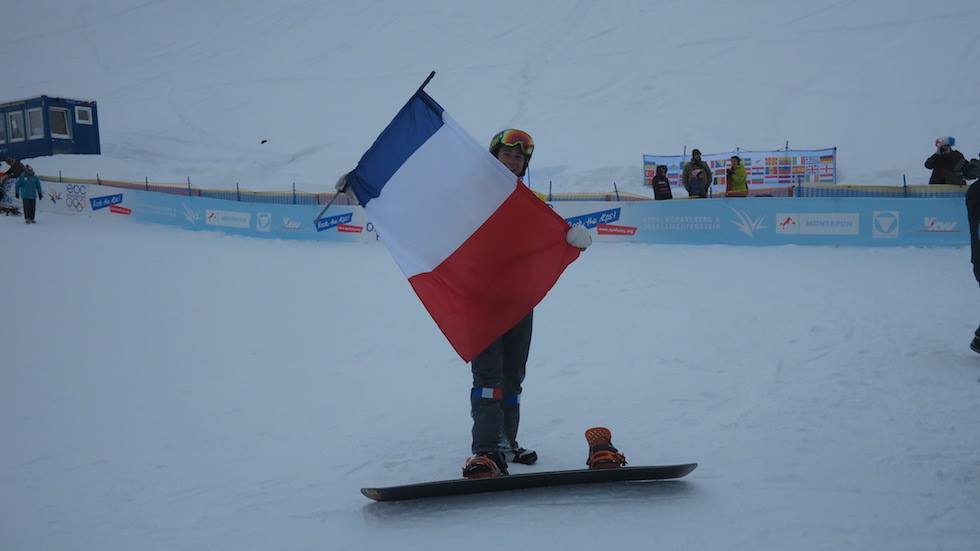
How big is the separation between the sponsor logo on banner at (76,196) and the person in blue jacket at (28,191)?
160 cm

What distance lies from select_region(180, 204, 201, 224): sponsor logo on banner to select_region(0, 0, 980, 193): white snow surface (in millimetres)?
12589

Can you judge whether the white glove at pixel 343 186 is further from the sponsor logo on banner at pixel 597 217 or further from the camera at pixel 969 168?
the sponsor logo on banner at pixel 597 217

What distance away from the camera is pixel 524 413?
528 cm

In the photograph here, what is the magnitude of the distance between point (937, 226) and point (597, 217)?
595cm

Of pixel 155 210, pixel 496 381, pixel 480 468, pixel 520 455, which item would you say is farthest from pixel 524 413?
pixel 155 210

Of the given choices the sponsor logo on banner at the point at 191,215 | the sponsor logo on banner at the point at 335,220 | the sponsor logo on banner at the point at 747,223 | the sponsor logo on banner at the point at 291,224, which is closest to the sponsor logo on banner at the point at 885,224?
the sponsor logo on banner at the point at 747,223

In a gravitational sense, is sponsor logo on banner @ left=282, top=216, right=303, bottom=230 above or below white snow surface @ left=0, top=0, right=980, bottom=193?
below

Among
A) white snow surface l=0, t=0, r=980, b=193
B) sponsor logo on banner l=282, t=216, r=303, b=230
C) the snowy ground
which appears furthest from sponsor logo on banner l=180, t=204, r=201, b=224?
white snow surface l=0, t=0, r=980, b=193

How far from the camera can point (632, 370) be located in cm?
629

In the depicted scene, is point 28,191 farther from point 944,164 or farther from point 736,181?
point 944,164

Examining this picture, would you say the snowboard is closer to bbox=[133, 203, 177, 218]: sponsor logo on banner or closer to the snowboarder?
the snowboarder

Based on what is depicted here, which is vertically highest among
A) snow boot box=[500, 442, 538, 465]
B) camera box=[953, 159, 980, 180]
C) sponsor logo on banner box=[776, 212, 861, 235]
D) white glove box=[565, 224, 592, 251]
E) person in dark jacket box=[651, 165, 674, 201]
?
person in dark jacket box=[651, 165, 674, 201]

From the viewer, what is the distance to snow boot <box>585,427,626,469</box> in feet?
12.5

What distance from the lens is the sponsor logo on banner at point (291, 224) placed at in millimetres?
17297
